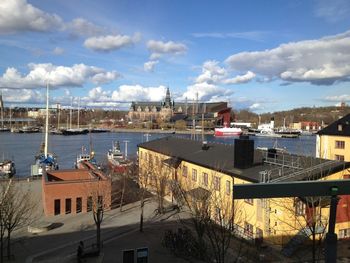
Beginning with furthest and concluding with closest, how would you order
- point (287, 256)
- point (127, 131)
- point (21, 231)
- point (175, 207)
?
1. point (127, 131)
2. point (175, 207)
3. point (21, 231)
4. point (287, 256)

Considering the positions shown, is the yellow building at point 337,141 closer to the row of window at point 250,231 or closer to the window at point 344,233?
the window at point 344,233

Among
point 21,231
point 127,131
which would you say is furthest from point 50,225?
point 127,131

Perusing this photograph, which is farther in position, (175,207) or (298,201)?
(175,207)

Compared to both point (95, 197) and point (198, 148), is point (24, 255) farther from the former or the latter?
point (198, 148)

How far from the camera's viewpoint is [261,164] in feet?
83.8

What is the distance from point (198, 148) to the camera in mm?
35312

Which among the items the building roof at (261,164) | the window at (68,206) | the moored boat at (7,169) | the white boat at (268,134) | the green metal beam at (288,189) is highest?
the green metal beam at (288,189)

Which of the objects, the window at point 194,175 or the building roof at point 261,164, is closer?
the building roof at point 261,164

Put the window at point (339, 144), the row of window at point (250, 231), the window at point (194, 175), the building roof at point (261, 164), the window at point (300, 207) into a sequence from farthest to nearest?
the window at point (339, 144)
the window at point (194, 175)
the row of window at point (250, 231)
the building roof at point (261, 164)
the window at point (300, 207)

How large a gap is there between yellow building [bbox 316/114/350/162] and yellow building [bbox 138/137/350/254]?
55.0ft

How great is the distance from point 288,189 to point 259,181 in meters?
17.1

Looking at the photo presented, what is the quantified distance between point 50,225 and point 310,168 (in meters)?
17.8

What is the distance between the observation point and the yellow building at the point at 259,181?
21.0 metres

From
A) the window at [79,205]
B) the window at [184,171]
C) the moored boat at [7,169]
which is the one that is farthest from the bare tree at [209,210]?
the moored boat at [7,169]
